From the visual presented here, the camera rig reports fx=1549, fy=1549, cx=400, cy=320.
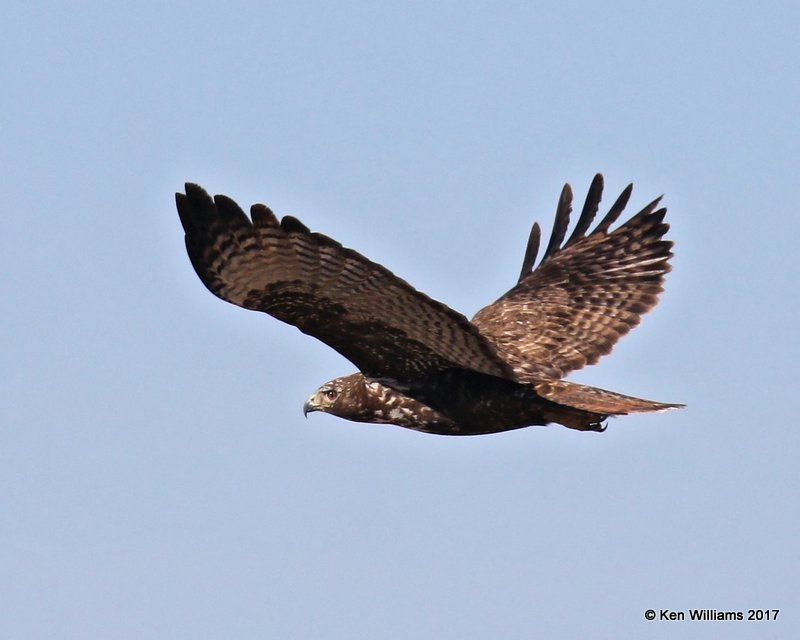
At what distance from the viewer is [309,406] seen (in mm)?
12938

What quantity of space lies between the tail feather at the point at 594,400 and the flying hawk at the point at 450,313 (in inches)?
0.4

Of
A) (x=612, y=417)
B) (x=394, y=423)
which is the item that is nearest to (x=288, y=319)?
(x=394, y=423)

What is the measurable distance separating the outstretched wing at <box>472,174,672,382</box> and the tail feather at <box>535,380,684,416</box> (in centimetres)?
97

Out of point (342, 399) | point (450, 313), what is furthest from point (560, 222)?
point (450, 313)

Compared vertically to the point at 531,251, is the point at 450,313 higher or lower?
lower

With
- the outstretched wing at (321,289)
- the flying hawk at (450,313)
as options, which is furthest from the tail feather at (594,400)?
the outstretched wing at (321,289)

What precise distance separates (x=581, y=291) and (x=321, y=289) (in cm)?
434

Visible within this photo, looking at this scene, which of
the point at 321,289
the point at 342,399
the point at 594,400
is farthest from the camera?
the point at 342,399

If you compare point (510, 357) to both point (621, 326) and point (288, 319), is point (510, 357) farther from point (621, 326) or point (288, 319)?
point (288, 319)

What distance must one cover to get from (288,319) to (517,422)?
2.17 metres

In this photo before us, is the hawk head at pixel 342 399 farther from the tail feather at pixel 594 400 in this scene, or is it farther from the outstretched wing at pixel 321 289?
the tail feather at pixel 594 400

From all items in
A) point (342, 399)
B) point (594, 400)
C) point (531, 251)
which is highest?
point (531, 251)

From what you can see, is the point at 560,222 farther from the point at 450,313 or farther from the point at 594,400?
the point at 450,313

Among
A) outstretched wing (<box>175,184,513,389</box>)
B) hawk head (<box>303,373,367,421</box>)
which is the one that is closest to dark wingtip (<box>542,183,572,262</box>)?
hawk head (<box>303,373,367,421</box>)
